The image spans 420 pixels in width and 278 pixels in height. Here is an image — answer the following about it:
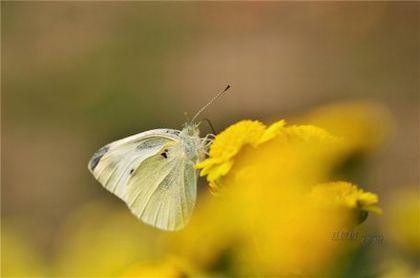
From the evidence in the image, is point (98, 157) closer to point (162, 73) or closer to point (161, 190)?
point (161, 190)

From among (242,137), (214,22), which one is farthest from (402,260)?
(214,22)

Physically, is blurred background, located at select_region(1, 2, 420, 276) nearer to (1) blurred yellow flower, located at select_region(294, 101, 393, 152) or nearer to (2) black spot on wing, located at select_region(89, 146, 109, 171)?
(2) black spot on wing, located at select_region(89, 146, 109, 171)

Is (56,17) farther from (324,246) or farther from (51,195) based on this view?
(324,246)

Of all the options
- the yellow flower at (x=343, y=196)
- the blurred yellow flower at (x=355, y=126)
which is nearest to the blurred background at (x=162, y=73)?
the blurred yellow flower at (x=355, y=126)

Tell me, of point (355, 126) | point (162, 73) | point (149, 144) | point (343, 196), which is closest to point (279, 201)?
point (343, 196)

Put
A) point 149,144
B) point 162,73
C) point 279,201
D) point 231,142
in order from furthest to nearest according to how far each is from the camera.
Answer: point 162,73 < point 149,144 < point 231,142 < point 279,201

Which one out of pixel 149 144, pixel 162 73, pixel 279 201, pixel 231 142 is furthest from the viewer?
pixel 162 73

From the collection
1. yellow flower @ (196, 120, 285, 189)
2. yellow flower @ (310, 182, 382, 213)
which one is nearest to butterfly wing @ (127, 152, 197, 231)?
yellow flower @ (196, 120, 285, 189)

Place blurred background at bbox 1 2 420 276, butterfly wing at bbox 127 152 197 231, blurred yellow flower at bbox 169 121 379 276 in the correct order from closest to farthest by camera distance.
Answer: blurred yellow flower at bbox 169 121 379 276 → butterfly wing at bbox 127 152 197 231 → blurred background at bbox 1 2 420 276
